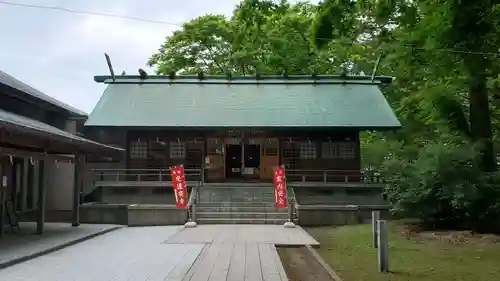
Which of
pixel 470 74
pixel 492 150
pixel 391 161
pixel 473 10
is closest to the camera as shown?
pixel 473 10

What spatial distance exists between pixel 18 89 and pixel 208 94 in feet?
38.1

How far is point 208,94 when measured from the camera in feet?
87.5

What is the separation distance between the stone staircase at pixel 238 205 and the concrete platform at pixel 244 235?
4.16ft

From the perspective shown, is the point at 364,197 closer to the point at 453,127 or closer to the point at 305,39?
the point at 453,127

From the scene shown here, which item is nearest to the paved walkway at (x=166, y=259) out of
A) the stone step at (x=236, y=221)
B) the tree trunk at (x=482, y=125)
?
the stone step at (x=236, y=221)

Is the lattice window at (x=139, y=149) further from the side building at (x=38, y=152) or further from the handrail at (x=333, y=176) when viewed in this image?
the handrail at (x=333, y=176)

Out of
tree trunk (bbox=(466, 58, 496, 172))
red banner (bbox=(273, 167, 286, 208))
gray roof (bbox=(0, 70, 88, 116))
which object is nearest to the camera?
tree trunk (bbox=(466, 58, 496, 172))

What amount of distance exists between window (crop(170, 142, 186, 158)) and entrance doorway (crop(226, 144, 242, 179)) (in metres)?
2.44

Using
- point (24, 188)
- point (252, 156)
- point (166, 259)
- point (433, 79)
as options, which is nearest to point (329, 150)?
point (252, 156)

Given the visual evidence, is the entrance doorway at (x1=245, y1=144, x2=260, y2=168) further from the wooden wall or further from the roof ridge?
the roof ridge

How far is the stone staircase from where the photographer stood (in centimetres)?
1880

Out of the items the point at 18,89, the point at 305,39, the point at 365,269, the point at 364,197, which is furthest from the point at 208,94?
the point at 365,269

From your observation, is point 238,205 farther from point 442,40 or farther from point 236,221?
point 442,40

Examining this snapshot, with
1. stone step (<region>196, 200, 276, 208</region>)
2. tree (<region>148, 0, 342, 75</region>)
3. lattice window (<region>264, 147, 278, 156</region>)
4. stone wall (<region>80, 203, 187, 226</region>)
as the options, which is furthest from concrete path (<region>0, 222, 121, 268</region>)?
tree (<region>148, 0, 342, 75</region>)
